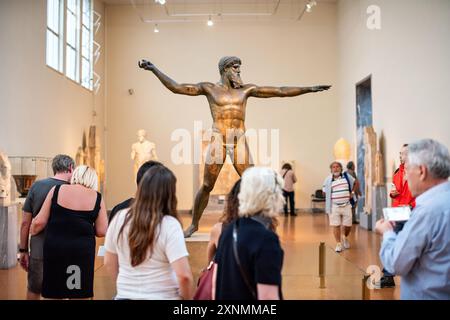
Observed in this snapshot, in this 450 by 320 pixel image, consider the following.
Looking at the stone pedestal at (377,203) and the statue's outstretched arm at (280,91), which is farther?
the stone pedestal at (377,203)

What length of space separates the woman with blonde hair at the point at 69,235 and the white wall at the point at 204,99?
15482mm

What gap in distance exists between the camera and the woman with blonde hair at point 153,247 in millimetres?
2514

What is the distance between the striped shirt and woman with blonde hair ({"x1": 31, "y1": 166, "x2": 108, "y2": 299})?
5626 millimetres

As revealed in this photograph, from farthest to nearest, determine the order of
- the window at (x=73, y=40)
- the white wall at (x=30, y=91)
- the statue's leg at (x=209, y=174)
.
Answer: the window at (x=73, y=40)
the white wall at (x=30, y=91)
the statue's leg at (x=209, y=174)

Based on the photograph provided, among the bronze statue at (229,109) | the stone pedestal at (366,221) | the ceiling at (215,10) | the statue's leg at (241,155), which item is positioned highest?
the ceiling at (215,10)

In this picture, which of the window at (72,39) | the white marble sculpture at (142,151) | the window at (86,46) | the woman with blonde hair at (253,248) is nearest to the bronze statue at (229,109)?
the woman with blonde hair at (253,248)

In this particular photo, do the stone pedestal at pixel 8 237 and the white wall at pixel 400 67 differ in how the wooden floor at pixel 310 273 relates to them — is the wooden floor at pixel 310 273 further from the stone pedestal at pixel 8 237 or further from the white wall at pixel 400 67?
the white wall at pixel 400 67

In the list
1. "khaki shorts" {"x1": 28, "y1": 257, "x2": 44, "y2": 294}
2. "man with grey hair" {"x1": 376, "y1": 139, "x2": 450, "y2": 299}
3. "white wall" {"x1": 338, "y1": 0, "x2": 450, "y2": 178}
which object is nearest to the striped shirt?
"white wall" {"x1": 338, "y1": 0, "x2": 450, "y2": 178}

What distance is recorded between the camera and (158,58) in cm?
1944

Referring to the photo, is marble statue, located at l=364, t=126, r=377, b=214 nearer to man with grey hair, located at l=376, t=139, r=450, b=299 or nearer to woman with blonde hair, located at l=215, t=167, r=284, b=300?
man with grey hair, located at l=376, t=139, r=450, b=299

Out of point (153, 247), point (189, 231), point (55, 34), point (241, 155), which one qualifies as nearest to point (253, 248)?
point (153, 247)

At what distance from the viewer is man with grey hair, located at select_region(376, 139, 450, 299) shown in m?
2.41
